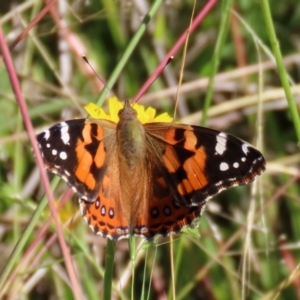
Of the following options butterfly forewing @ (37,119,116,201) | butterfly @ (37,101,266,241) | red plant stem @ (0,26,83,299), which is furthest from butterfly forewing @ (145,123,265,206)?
red plant stem @ (0,26,83,299)

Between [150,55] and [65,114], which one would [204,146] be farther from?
[150,55]

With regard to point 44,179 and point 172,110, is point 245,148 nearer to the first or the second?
point 44,179

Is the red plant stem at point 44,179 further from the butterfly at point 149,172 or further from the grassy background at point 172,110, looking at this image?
the grassy background at point 172,110

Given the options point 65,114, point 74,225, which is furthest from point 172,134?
point 65,114

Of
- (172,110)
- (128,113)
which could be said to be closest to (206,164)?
(128,113)

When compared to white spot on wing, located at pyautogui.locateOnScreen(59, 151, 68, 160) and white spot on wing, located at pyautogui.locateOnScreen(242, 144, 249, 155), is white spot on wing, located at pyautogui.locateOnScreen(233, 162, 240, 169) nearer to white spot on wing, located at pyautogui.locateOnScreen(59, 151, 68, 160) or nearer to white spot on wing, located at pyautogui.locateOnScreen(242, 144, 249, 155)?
white spot on wing, located at pyautogui.locateOnScreen(242, 144, 249, 155)

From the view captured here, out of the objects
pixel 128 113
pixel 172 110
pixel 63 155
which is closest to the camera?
pixel 63 155
